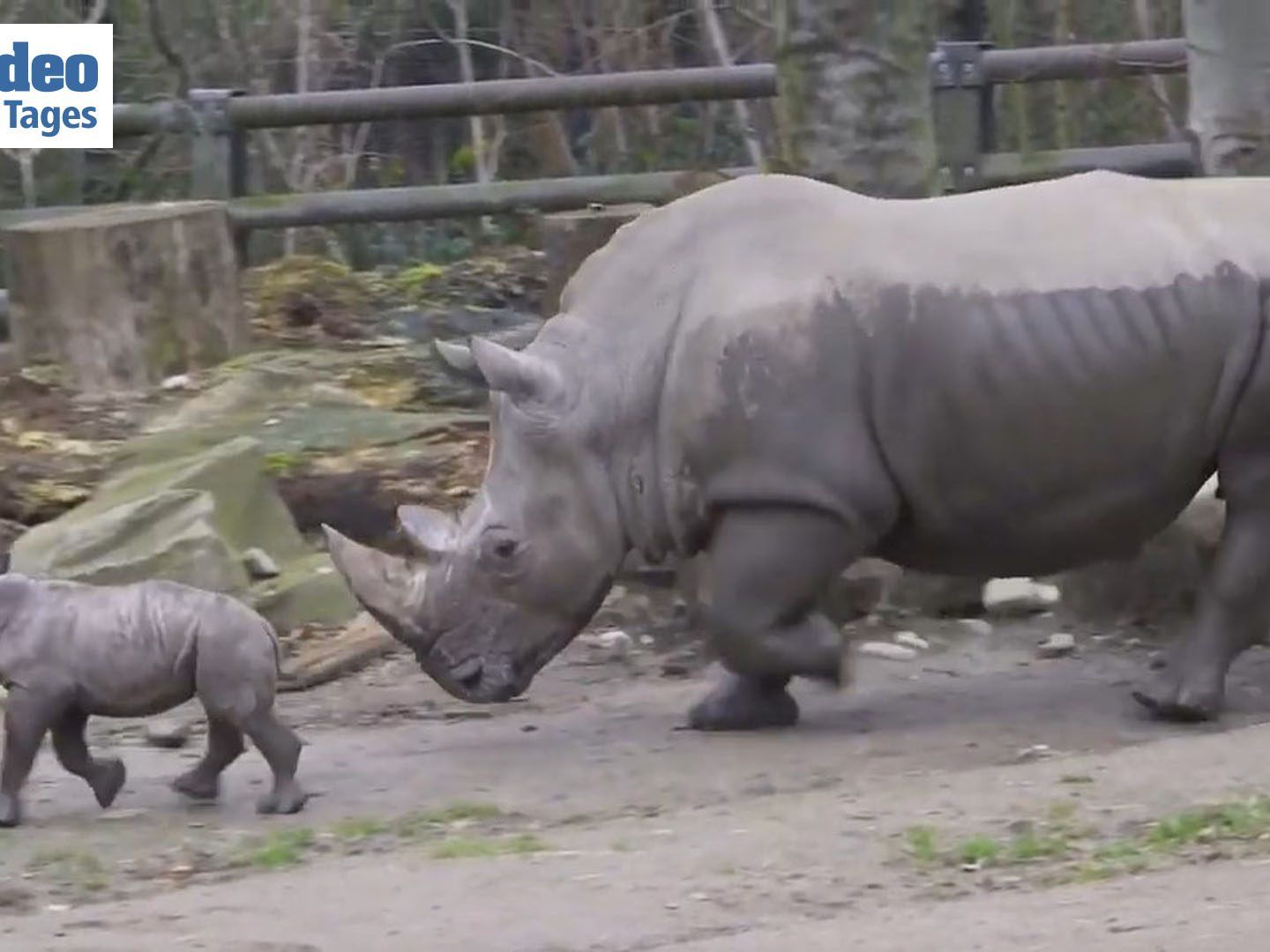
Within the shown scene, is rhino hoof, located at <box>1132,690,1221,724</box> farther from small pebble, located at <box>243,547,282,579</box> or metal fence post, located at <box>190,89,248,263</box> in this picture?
metal fence post, located at <box>190,89,248,263</box>

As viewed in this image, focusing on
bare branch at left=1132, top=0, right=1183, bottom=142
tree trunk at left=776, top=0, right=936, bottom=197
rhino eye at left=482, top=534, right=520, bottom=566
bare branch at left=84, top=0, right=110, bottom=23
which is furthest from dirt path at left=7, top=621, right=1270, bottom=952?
bare branch at left=84, top=0, right=110, bottom=23

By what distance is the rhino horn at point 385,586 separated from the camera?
7371mm

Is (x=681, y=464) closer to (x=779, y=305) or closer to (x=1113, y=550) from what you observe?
(x=779, y=305)

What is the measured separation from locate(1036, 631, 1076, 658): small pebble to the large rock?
217 centimetres

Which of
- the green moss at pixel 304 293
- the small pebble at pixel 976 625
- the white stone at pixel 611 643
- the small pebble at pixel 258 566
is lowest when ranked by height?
the white stone at pixel 611 643

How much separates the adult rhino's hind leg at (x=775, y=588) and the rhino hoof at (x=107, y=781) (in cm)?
161

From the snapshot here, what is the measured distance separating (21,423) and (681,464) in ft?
11.6

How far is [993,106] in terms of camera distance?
12.4 m

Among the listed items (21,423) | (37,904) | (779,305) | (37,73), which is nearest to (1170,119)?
(37,73)

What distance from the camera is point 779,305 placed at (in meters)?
7.21

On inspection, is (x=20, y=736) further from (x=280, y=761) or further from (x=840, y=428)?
(x=840, y=428)

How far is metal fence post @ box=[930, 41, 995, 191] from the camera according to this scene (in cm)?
1184

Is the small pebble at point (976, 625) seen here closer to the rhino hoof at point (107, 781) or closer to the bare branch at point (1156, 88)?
the rhino hoof at point (107, 781)

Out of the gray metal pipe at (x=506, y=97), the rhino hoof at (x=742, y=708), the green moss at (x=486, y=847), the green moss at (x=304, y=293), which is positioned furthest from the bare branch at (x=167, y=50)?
the green moss at (x=486, y=847)
